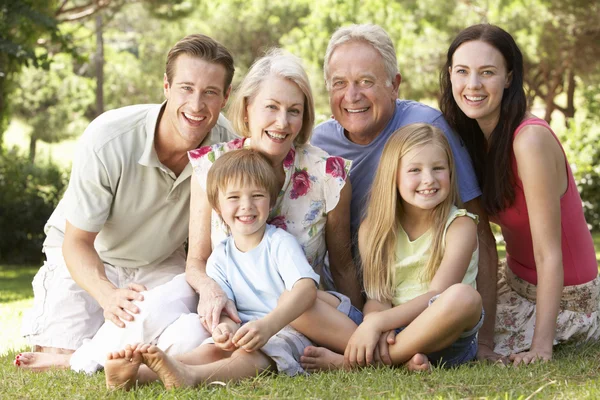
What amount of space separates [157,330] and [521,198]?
6.11 feet

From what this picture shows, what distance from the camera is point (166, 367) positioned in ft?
9.75

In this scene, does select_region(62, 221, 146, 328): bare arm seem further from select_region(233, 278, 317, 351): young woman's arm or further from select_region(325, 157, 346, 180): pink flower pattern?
select_region(325, 157, 346, 180): pink flower pattern

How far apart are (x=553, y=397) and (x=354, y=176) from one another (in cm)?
183

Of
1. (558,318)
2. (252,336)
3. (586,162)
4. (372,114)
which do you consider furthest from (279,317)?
(586,162)

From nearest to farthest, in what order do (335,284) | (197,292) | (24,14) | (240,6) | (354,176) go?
(197,292) < (335,284) < (354,176) < (24,14) < (240,6)

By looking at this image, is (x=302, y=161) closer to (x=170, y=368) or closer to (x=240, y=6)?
(x=170, y=368)

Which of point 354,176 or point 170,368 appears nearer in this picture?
point 170,368

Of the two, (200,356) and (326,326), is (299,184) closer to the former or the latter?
(326,326)

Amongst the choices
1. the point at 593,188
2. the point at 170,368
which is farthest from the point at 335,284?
the point at 593,188

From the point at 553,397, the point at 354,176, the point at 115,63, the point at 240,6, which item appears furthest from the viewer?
the point at 115,63

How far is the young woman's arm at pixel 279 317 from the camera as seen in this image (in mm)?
3188

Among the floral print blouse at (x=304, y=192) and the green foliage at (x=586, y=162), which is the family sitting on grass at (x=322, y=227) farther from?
the green foliage at (x=586, y=162)

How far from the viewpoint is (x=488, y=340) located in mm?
3992

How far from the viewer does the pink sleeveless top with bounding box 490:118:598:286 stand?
13.1 feet
